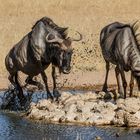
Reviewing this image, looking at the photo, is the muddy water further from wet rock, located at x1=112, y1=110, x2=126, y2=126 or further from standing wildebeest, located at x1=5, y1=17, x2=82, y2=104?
standing wildebeest, located at x1=5, y1=17, x2=82, y2=104

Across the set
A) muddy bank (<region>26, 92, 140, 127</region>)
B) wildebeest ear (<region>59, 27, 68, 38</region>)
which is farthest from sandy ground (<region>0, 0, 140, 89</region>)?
muddy bank (<region>26, 92, 140, 127</region>)

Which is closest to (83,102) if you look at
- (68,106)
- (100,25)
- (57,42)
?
(68,106)

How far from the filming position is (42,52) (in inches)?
606

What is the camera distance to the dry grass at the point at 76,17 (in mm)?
26406

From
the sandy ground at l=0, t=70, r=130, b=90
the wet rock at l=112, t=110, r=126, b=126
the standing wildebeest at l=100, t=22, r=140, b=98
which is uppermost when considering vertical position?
the standing wildebeest at l=100, t=22, r=140, b=98

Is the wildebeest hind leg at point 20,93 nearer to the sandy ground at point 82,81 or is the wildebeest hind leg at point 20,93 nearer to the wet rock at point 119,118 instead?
the sandy ground at point 82,81

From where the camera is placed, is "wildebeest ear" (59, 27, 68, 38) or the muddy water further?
"wildebeest ear" (59, 27, 68, 38)

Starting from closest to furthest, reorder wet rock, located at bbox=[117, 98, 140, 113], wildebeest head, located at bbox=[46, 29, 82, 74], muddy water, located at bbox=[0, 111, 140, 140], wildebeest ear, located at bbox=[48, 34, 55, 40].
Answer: muddy water, located at bbox=[0, 111, 140, 140] < wet rock, located at bbox=[117, 98, 140, 113] < wildebeest head, located at bbox=[46, 29, 82, 74] < wildebeest ear, located at bbox=[48, 34, 55, 40]

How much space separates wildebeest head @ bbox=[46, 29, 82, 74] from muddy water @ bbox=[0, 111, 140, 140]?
1629 mm

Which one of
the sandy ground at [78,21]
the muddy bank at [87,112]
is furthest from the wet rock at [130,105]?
the sandy ground at [78,21]

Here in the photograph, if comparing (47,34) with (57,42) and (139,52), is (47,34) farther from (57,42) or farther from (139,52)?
(139,52)

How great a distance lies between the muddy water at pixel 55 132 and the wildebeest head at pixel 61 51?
163 centimetres

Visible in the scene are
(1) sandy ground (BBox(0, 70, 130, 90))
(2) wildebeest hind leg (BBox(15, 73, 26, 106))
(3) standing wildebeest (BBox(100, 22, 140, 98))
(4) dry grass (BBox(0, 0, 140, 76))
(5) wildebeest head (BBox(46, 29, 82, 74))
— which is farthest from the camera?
(4) dry grass (BBox(0, 0, 140, 76))

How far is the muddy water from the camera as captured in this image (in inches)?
461
